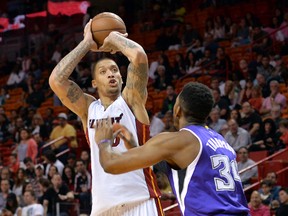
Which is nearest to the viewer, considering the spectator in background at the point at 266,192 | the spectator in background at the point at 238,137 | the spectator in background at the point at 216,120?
the spectator in background at the point at 266,192

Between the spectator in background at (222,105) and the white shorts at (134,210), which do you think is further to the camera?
the spectator in background at (222,105)

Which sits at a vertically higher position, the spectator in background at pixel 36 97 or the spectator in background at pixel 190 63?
the spectator in background at pixel 190 63

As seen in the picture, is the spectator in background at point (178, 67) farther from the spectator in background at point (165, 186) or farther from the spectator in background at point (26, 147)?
the spectator in background at point (165, 186)

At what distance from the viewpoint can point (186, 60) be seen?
18781mm

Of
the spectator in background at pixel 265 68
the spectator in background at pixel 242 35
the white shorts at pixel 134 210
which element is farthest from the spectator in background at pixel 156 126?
the white shorts at pixel 134 210

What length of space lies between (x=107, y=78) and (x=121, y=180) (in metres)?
0.96

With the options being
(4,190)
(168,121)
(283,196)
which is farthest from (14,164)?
(283,196)

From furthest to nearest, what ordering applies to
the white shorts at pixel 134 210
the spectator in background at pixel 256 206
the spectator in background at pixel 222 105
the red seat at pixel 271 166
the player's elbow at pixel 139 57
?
the spectator in background at pixel 222 105, the red seat at pixel 271 166, the spectator in background at pixel 256 206, the player's elbow at pixel 139 57, the white shorts at pixel 134 210

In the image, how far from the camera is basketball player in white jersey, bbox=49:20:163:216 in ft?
19.9

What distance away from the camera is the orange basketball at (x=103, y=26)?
6699 mm

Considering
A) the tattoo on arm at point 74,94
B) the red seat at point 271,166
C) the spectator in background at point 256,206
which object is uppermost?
the tattoo on arm at point 74,94

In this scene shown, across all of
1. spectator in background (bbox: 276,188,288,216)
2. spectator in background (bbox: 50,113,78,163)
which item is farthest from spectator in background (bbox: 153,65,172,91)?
spectator in background (bbox: 276,188,288,216)

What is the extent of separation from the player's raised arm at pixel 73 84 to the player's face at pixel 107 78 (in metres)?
0.19

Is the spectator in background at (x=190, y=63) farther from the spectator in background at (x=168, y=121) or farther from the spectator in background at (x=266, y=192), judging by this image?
the spectator in background at (x=266, y=192)
